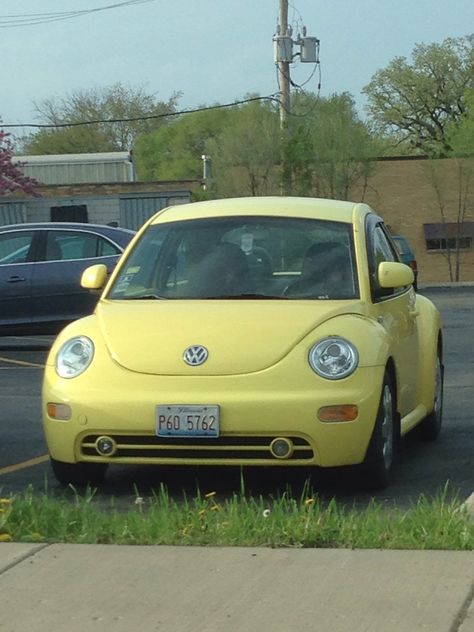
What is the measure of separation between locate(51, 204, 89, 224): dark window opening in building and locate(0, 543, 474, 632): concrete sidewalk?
33.3 meters

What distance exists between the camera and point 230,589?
5.30 m

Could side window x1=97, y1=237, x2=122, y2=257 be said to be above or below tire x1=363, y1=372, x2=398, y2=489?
above

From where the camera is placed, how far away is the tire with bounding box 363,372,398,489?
23.7ft

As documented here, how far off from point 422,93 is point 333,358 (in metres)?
66.8

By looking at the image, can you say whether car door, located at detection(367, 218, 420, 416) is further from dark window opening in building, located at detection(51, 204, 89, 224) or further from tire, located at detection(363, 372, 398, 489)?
dark window opening in building, located at detection(51, 204, 89, 224)

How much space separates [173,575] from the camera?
5.51 m

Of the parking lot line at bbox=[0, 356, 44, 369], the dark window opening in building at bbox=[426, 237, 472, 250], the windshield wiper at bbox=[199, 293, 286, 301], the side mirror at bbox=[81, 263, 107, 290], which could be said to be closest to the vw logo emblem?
the windshield wiper at bbox=[199, 293, 286, 301]

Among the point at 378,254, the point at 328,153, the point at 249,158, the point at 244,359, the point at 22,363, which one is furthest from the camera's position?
the point at 249,158

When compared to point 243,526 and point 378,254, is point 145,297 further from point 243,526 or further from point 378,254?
point 243,526

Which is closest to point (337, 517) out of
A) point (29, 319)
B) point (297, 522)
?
point (297, 522)

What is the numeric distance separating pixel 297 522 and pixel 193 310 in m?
1.75

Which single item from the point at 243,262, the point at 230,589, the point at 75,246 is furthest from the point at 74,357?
the point at 75,246

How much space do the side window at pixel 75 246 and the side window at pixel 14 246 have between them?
266 millimetres

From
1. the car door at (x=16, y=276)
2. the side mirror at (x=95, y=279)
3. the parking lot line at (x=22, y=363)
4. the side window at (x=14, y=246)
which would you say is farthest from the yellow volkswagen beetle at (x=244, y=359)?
the side window at (x=14, y=246)
